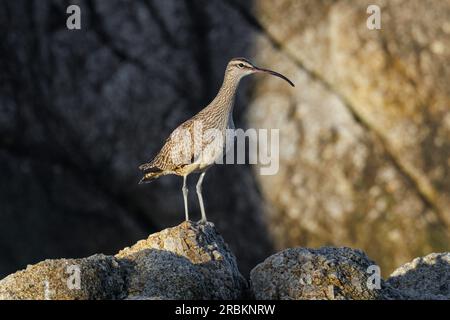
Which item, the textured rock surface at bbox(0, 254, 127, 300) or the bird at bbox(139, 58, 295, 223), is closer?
the textured rock surface at bbox(0, 254, 127, 300)

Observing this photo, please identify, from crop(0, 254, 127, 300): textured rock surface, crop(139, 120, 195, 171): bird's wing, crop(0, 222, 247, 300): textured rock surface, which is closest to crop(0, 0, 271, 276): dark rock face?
crop(139, 120, 195, 171): bird's wing

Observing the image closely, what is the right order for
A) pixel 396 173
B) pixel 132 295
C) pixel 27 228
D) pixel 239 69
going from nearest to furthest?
pixel 132 295 < pixel 239 69 < pixel 396 173 < pixel 27 228

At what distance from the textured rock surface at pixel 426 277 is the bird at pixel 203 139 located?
3.02 metres

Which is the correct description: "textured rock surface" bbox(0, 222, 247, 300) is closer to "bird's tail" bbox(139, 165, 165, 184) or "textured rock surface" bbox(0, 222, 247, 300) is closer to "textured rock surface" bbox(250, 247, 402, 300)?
"textured rock surface" bbox(250, 247, 402, 300)

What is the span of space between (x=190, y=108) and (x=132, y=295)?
54.7ft

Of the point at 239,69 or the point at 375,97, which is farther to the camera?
the point at 375,97

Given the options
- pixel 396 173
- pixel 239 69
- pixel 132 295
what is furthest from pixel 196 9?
pixel 132 295

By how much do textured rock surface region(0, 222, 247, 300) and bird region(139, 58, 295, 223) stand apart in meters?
2.25

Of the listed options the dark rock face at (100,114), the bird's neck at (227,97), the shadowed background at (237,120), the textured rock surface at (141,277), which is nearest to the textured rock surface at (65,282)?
the textured rock surface at (141,277)

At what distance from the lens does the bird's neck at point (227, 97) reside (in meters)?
14.3

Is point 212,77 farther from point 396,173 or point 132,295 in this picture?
point 132,295

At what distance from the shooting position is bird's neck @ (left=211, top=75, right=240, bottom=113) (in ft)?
46.8

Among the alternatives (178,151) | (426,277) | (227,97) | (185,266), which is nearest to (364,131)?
(227,97)

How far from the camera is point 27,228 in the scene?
26.5 meters
